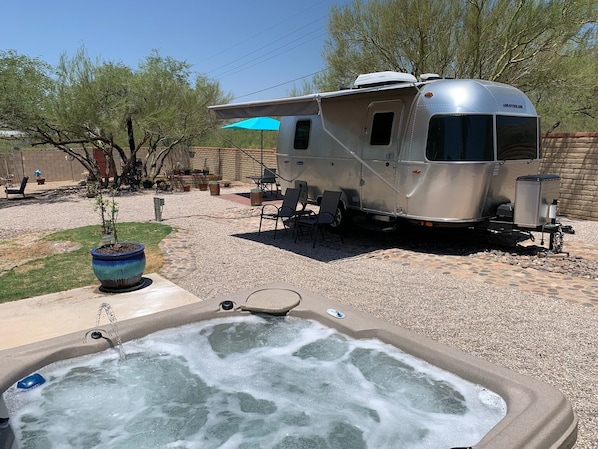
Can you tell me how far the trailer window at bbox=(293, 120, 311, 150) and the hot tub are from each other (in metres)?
4.91

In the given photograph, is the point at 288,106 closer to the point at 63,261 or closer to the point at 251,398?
the point at 63,261

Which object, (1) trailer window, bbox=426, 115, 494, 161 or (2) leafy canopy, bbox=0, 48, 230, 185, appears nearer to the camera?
(1) trailer window, bbox=426, 115, 494, 161

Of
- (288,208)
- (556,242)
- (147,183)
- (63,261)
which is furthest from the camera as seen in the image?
(147,183)

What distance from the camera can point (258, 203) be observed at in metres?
13.2

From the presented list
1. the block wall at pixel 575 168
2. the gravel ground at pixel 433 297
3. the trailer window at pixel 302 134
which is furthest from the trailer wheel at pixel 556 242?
the trailer window at pixel 302 134

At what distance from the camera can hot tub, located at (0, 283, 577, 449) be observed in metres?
2.78

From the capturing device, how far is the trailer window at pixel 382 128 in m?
7.75

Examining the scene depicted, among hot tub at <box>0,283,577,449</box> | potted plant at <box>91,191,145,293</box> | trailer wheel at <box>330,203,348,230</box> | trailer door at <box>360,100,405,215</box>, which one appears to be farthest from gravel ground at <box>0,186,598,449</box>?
trailer door at <box>360,100,405,215</box>

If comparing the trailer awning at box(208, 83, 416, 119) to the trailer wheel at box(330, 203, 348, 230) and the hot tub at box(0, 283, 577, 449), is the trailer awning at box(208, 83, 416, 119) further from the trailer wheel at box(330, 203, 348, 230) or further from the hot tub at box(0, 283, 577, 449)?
the hot tub at box(0, 283, 577, 449)

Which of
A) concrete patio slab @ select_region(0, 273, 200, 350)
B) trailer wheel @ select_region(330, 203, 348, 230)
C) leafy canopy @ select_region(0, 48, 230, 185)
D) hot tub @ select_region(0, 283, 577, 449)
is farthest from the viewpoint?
leafy canopy @ select_region(0, 48, 230, 185)

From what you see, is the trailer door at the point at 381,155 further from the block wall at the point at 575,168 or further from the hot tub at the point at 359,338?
the block wall at the point at 575,168

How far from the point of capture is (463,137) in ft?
23.0

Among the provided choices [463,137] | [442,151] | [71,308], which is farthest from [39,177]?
[463,137]

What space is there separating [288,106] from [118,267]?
3796 millimetres
